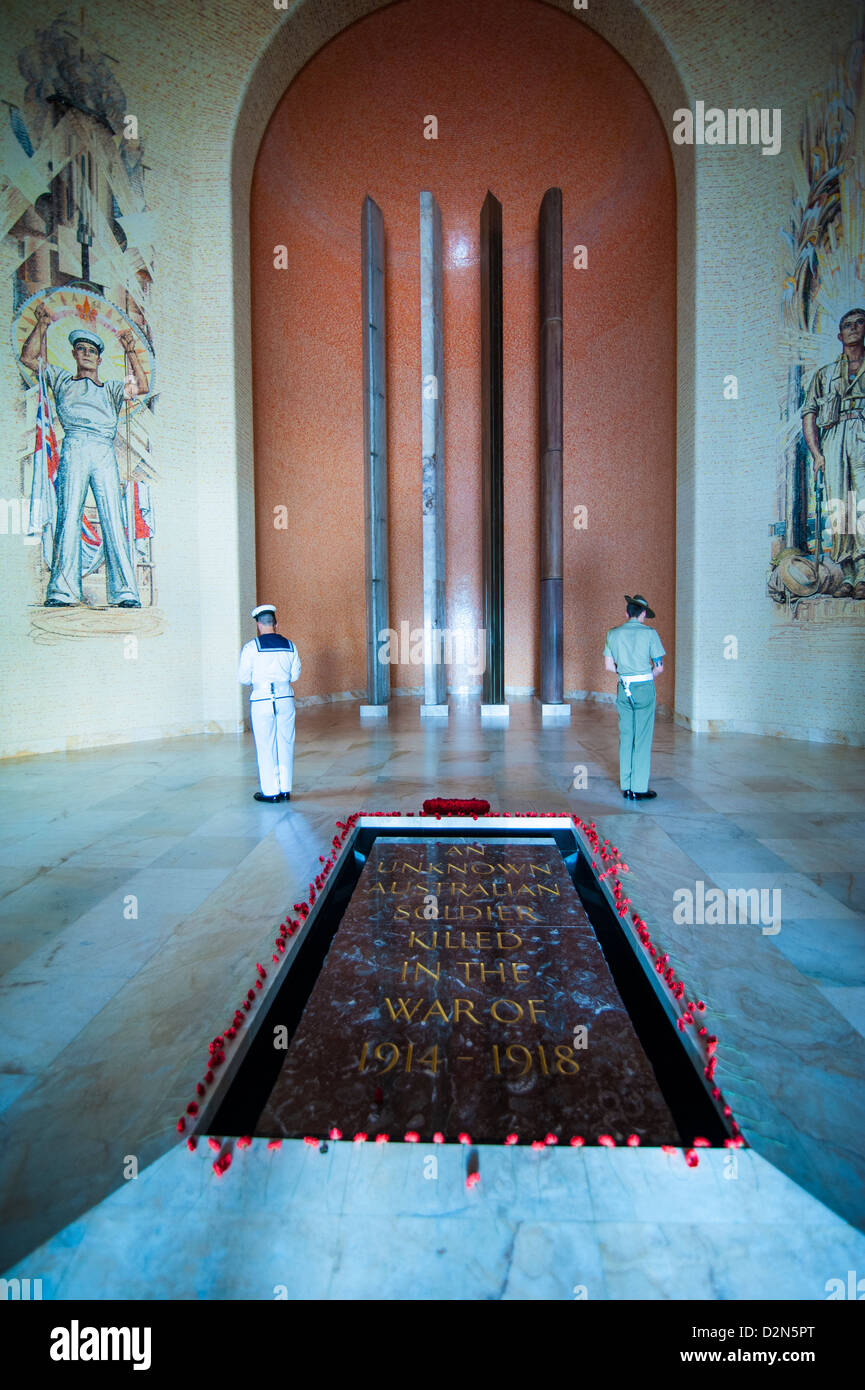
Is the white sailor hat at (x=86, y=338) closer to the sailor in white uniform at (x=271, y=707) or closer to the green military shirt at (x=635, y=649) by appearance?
the sailor in white uniform at (x=271, y=707)

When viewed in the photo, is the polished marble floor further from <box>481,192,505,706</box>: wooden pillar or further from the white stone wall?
<box>481,192,505,706</box>: wooden pillar

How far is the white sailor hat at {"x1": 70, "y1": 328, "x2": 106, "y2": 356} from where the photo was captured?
970cm

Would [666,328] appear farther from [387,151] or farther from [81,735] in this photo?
[81,735]

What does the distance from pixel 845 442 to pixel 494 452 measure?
5.40 meters

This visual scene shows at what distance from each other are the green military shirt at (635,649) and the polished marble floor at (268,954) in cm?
124

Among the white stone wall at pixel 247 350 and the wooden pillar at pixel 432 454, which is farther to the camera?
the wooden pillar at pixel 432 454

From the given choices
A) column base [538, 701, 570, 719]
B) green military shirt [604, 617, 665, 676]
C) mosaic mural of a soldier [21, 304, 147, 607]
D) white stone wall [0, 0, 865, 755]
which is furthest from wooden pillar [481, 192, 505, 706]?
mosaic mural of a soldier [21, 304, 147, 607]

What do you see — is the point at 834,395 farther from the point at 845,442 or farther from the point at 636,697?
the point at 636,697

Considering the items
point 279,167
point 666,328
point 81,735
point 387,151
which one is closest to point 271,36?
point 279,167

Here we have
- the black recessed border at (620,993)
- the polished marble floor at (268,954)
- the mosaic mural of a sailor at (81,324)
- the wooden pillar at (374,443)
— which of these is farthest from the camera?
the wooden pillar at (374,443)

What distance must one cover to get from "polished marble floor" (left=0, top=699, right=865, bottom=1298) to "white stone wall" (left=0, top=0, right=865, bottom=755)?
281cm

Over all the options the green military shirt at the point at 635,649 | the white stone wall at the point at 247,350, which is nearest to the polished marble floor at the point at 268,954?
the green military shirt at the point at 635,649

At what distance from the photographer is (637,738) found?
699cm

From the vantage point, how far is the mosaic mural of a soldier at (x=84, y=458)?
9562mm
